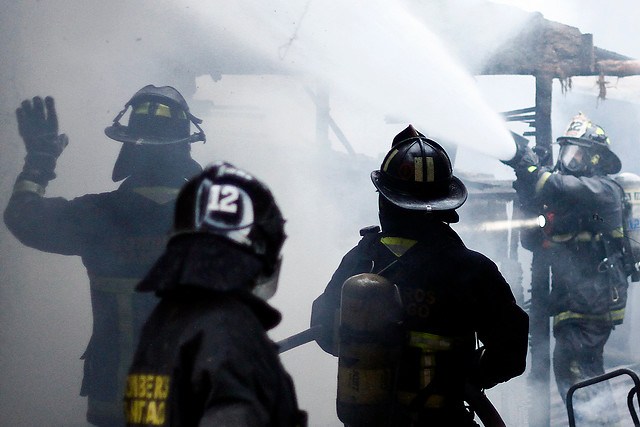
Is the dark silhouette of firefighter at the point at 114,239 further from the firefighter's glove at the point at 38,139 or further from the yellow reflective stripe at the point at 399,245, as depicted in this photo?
the yellow reflective stripe at the point at 399,245

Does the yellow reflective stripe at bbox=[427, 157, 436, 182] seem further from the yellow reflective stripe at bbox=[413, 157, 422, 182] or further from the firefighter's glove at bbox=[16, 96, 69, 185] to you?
the firefighter's glove at bbox=[16, 96, 69, 185]

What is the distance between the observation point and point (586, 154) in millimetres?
5273

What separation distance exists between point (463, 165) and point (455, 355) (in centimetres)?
2028

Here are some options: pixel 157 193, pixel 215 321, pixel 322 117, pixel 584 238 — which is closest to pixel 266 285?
pixel 215 321

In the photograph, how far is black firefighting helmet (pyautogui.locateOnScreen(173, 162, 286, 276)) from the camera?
116 cm

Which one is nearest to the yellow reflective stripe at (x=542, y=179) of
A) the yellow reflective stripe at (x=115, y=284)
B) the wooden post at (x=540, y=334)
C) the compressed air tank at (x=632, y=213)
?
the wooden post at (x=540, y=334)

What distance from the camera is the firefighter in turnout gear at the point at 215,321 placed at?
105 cm

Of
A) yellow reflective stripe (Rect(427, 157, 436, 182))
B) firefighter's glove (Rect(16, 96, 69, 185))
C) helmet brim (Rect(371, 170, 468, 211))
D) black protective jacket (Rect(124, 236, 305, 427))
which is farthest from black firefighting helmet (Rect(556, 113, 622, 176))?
black protective jacket (Rect(124, 236, 305, 427))

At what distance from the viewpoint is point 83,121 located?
4.60 m

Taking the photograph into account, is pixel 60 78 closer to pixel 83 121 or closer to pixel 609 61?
pixel 83 121

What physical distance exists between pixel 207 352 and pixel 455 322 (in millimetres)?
1324

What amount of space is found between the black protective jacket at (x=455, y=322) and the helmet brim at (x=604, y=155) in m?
3.75

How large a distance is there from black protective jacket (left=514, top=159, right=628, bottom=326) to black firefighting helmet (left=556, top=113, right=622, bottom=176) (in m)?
0.12

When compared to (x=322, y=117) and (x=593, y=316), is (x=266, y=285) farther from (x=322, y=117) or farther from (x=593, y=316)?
(x=322, y=117)
